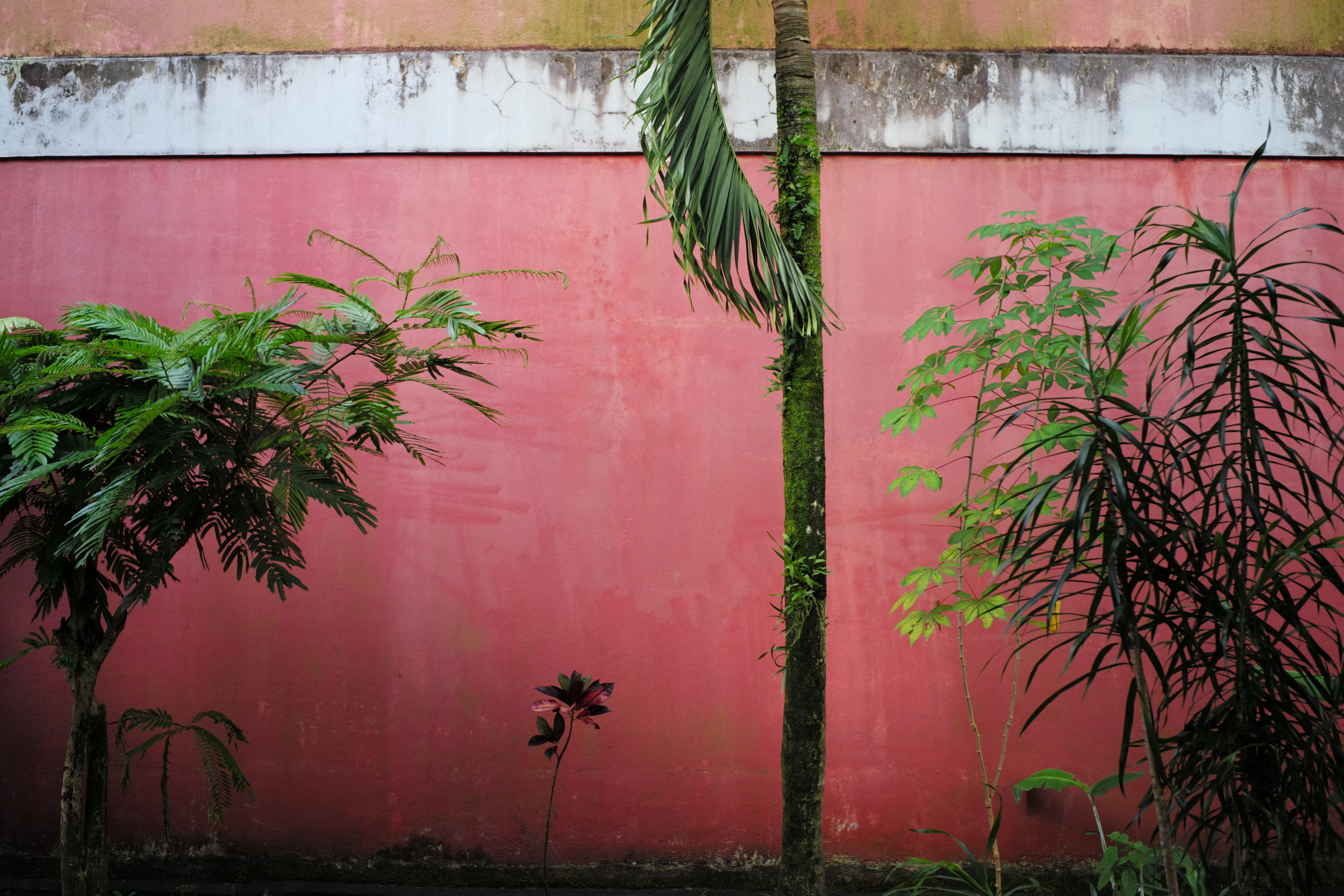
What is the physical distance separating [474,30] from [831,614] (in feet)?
10.1

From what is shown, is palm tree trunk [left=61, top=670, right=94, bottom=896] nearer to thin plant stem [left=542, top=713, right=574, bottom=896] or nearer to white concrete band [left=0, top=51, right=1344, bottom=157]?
thin plant stem [left=542, top=713, right=574, bottom=896]

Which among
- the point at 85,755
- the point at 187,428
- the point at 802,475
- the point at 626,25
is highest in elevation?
the point at 626,25

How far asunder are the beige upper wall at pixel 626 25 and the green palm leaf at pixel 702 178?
5.21 feet

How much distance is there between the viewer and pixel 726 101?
147 inches

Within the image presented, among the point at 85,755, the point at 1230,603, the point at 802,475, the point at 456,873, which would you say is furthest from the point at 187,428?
the point at 1230,603

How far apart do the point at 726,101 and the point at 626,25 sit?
60 cm

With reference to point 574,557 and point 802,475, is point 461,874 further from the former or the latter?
point 802,475

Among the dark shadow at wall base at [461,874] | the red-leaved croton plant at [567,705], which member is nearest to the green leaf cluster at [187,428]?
the red-leaved croton plant at [567,705]

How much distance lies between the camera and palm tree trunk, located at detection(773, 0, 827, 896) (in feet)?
7.81

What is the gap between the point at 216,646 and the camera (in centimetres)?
368

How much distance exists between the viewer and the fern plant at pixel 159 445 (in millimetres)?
2180

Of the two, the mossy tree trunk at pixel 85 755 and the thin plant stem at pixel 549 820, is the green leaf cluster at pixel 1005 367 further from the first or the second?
the mossy tree trunk at pixel 85 755

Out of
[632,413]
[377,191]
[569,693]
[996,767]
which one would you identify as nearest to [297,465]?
[569,693]

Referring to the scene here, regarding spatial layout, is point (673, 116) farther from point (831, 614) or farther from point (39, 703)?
point (39, 703)
